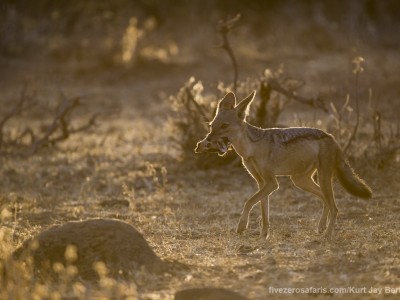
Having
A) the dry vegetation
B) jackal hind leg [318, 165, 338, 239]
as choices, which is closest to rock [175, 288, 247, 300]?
the dry vegetation

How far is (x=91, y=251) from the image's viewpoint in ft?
26.8

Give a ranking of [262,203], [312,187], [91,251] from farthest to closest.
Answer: [312,187] → [262,203] → [91,251]

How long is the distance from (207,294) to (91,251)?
1386 millimetres

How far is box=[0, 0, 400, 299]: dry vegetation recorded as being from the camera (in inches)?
325

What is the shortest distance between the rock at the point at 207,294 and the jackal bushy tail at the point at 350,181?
8.57 ft

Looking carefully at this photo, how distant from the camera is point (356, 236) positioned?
9578mm

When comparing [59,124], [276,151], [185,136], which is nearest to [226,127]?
[276,151]

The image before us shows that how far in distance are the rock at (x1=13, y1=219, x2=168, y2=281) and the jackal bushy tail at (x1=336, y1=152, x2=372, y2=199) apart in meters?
2.27

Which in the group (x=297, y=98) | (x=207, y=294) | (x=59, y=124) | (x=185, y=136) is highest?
(x=297, y=98)

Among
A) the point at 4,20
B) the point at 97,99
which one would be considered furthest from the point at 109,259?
the point at 4,20

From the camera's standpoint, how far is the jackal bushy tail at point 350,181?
9.40 m

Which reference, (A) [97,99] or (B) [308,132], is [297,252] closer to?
(B) [308,132]

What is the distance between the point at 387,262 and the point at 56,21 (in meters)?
24.1

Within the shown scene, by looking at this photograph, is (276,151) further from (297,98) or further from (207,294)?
(297,98)
